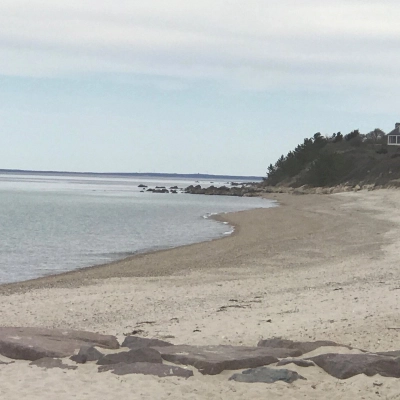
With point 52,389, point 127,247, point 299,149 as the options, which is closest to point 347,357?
A: point 52,389

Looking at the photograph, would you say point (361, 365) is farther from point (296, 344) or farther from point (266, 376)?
point (296, 344)

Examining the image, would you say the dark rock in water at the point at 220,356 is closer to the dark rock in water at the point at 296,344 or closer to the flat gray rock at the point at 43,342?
the dark rock in water at the point at 296,344

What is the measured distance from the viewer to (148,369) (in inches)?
360

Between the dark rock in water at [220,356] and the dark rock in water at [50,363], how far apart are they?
1.31m

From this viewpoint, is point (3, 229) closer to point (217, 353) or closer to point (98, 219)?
point (98, 219)

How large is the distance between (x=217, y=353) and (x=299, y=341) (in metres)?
1.78

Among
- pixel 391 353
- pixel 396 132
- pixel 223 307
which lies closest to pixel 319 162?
pixel 396 132

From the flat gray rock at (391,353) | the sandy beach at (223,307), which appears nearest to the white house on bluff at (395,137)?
the sandy beach at (223,307)

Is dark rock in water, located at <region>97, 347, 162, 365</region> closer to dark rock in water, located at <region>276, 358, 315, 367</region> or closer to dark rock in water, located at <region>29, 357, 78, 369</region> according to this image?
dark rock in water, located at <region>29, 357, 78, 369</region>

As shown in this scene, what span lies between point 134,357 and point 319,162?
98.3 meters

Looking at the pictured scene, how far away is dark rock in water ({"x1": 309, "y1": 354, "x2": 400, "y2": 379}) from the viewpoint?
8828 mm

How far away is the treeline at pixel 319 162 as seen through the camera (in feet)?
343

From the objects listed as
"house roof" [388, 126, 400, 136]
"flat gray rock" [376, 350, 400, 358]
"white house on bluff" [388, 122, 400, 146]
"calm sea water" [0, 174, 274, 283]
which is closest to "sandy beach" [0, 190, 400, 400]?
"flat gray rock" [376, 350, 400, 358]

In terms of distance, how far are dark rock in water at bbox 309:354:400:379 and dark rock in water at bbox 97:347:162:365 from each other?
2.20 meters
